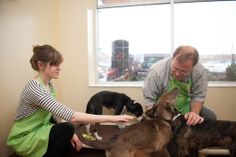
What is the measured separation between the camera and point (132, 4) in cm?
381

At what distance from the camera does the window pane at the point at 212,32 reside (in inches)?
141

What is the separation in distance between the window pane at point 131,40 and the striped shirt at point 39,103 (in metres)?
2.07

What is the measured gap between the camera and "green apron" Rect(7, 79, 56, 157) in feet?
6.17

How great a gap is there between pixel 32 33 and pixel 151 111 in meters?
1.80

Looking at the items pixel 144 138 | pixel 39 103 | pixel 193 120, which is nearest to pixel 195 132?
pixel 193 120

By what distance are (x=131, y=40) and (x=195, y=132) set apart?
2.16 metres

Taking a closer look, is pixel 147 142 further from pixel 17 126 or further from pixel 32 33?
pixel 32 33

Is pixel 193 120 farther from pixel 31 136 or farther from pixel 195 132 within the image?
pixel 31 136

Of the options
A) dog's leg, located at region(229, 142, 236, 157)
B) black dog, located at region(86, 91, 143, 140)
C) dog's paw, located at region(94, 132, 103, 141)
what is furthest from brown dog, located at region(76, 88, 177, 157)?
black dog, located at region(86, 91, 143, 140)

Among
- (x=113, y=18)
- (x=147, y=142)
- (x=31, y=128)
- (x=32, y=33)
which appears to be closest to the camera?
(x=147, y=142)

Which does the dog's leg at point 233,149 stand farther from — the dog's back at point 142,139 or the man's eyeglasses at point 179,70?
the man's eyeglasses at point 179,70

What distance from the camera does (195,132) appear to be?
2.00 meters

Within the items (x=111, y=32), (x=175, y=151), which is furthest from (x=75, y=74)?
(x=175, y=151)

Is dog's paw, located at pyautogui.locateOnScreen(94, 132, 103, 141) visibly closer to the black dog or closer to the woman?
the black dog
